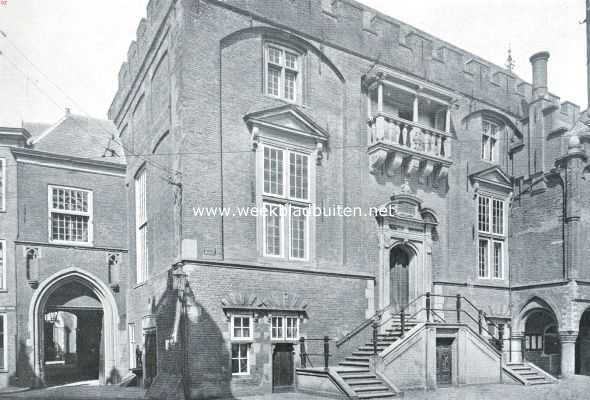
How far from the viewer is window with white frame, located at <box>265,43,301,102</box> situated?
15914 mm

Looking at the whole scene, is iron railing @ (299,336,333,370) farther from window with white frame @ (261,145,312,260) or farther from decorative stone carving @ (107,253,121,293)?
decorative stone carving @ (107,253,121,293)

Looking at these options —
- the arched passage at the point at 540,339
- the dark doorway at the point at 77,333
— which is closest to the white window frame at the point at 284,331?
the dark doorway at the point at 77,333

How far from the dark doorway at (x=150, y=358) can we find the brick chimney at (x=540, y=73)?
1745 cm

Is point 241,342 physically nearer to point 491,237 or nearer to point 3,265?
point 3,265

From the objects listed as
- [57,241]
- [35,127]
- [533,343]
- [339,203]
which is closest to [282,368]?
[339,203]

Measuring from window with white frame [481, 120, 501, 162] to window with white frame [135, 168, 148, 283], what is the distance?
42.6 feet

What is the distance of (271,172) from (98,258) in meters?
7.89

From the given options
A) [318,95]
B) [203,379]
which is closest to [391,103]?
[318,95]

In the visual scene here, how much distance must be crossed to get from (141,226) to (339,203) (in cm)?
709

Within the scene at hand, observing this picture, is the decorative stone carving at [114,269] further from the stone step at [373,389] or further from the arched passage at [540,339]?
the arched passage at [540,339]

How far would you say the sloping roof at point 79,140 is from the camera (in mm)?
19578

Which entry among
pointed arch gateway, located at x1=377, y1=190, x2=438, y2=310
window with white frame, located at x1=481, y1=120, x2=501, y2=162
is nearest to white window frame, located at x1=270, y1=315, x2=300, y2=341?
pointed arch gateway, located at x1=377, y1=190, x2=438, y2=310

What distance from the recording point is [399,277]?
1811 centimetres

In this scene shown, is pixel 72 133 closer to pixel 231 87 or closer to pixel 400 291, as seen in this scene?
pixel 231 87
